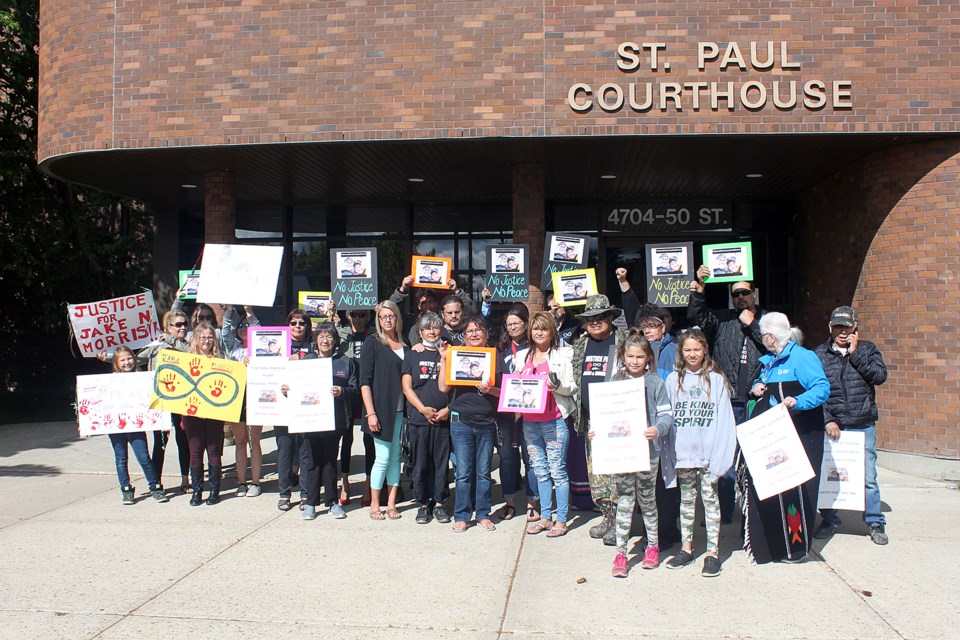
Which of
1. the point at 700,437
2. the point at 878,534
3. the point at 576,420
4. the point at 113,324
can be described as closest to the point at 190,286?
the point at 113,324

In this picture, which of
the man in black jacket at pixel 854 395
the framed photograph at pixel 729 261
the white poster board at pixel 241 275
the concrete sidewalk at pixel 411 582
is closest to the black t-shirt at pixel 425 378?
the concrete sidewalk at pixel 411 582

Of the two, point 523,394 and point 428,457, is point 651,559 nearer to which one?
point 523,394

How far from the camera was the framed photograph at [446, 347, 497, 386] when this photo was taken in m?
6.09

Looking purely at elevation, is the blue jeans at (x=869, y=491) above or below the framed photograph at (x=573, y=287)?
below

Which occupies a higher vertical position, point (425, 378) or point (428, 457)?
point (425, 378)

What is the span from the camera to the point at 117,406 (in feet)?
23.3

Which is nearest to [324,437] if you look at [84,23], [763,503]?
[763,503]

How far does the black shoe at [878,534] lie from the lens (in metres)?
5.84

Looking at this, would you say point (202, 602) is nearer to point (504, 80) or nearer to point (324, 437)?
point (324, 437)

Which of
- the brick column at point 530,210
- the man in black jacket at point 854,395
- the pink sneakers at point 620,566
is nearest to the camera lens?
the pink sneakers at point 620,566

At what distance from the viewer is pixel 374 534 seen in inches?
241

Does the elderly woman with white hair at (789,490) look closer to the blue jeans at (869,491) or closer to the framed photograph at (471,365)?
the blue jeans at (869,491)

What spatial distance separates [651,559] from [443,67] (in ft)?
19.9

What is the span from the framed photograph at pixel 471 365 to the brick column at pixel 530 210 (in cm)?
405
